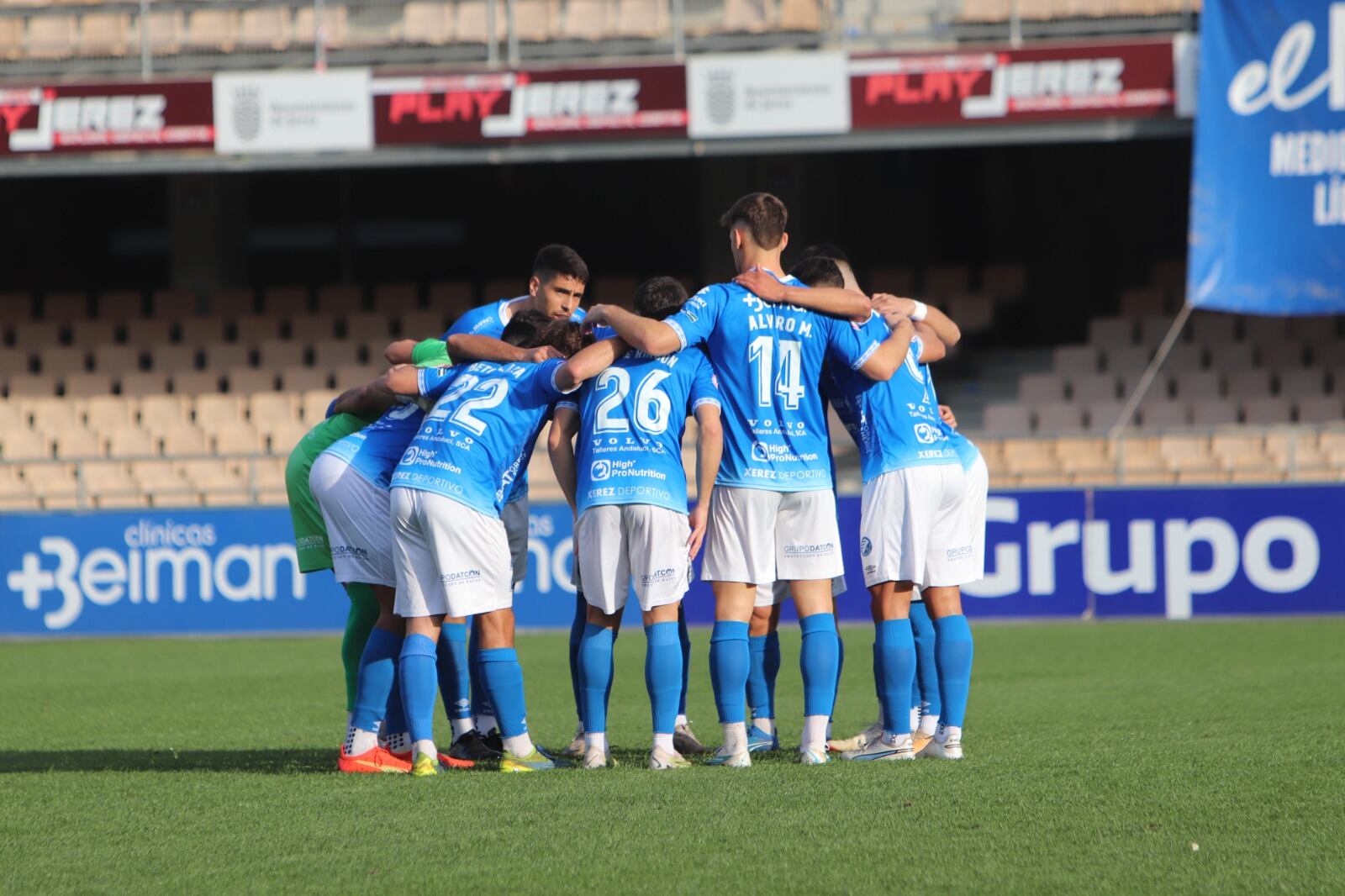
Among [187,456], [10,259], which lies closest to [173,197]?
[10,259]

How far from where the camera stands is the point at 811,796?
489 cm

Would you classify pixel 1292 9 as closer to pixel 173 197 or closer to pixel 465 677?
pixel 465 677

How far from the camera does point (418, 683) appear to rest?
5.56 meters

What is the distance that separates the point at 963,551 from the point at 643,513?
4.26 feet

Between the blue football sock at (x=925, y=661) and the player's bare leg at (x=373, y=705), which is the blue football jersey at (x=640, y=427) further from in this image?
the blue football sock at (x=925, y=661)

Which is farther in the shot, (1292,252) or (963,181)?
(963,181)

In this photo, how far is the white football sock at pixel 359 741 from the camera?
5.79 metres

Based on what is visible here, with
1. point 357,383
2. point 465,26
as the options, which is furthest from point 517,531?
point 465,26

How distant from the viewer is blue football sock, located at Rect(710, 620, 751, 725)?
5570mm

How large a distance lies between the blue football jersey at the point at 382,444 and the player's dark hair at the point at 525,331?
52 cm

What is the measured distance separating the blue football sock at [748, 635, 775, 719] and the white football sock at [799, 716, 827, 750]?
602 mm

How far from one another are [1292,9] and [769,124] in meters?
5.07

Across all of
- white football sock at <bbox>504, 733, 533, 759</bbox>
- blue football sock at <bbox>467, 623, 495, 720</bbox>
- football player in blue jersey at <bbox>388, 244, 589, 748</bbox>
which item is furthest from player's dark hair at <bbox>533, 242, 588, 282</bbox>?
white football sock at <bbox>504, 733, 533, 759</bbox>

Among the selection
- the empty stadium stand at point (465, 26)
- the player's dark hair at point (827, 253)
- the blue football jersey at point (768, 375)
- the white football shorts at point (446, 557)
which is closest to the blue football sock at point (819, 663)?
the blue football jersey at point (768, 375)
